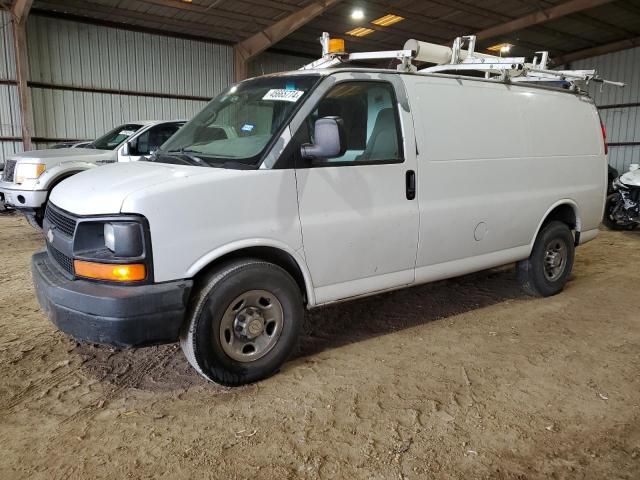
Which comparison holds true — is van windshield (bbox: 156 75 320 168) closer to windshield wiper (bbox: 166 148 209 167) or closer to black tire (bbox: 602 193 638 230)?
windshield wiper (bbox: 166 148 209 167)

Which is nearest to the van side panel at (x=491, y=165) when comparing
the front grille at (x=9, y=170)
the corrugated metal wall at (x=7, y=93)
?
the front grille at (x=9, y=170)

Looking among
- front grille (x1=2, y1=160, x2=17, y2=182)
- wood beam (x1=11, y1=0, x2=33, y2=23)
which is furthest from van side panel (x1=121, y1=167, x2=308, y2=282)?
wood beam (x1=11, y1=0, x2=33, y2=23)

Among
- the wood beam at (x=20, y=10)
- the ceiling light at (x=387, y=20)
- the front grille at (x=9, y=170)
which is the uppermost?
the ceiling light at (x=387, y=20)

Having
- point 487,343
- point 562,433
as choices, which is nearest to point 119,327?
point 562,433

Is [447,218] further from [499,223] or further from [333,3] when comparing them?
[333,3]

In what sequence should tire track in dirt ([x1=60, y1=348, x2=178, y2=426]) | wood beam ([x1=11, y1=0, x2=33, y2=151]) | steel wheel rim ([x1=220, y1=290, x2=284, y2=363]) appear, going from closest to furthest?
tire track in dirt ([x1=60, y1=348, x2=178, y2=426])
steel wheel rim ([x1=220, y1=290, x2=284, y2=363])
wood beam ([x1=11, y1=0, x2=33, y2=151])

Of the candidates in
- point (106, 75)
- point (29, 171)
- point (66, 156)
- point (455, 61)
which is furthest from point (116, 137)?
point (106, 75)

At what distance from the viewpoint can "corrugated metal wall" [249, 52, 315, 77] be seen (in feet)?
61.5

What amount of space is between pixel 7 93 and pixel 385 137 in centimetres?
1375

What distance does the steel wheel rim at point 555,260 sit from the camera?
5199mm

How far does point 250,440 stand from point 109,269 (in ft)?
4.02

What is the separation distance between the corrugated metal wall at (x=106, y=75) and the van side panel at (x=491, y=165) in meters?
13.8

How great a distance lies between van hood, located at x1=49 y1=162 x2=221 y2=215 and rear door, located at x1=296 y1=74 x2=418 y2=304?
0.73m

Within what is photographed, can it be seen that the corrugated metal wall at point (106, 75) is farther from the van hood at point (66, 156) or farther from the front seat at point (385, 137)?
the front seat at point (385, 137)
